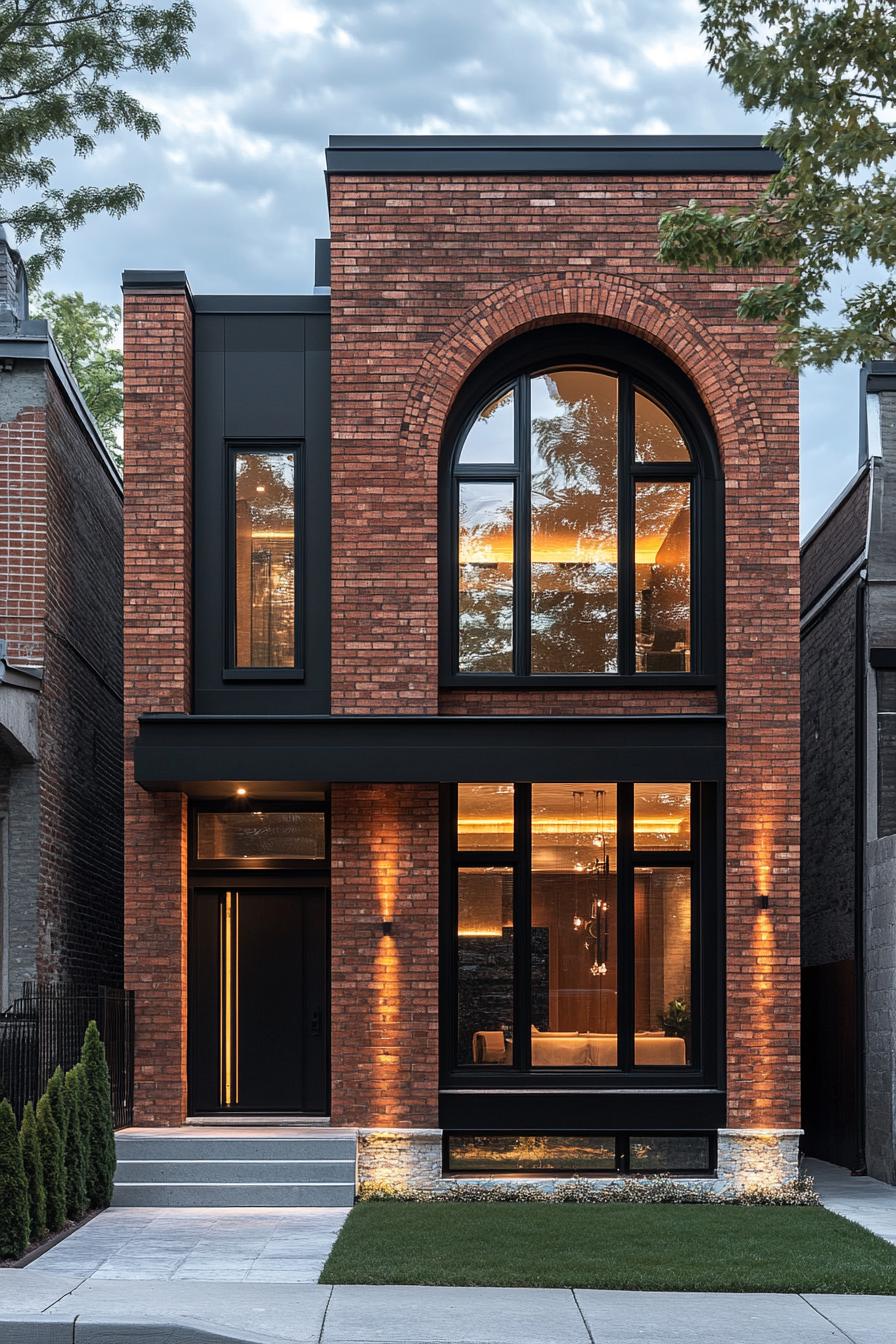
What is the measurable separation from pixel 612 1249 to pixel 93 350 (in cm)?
2552

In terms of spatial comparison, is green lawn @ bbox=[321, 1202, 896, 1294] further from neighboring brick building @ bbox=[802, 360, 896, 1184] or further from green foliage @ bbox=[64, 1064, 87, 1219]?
neighboring brick building @ bbox=[802, 360, 896, 1184]

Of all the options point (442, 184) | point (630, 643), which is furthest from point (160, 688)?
point (442, 184)

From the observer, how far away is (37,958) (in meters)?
14.8

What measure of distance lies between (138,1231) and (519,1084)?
3846mm

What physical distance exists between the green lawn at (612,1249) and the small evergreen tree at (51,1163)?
7.01 feet

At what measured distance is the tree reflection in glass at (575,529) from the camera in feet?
49.3

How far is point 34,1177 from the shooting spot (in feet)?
37.2

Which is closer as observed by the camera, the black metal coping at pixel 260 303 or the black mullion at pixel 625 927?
the black mullion at pixel 625 927

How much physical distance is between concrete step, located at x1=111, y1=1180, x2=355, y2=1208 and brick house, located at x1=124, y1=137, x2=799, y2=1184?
2.70 ft

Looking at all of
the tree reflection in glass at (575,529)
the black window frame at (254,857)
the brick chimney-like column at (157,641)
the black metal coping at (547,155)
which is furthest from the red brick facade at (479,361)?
the brick chimney-like column at (157,641)

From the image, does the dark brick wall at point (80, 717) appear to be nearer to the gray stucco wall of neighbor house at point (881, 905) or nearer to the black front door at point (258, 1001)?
the black front door at point (258, 1001)

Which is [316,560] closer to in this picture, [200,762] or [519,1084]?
[200,762]

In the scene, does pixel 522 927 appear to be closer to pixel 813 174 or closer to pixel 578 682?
pixel 578 682

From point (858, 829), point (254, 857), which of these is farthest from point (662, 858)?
point (254, 857)
